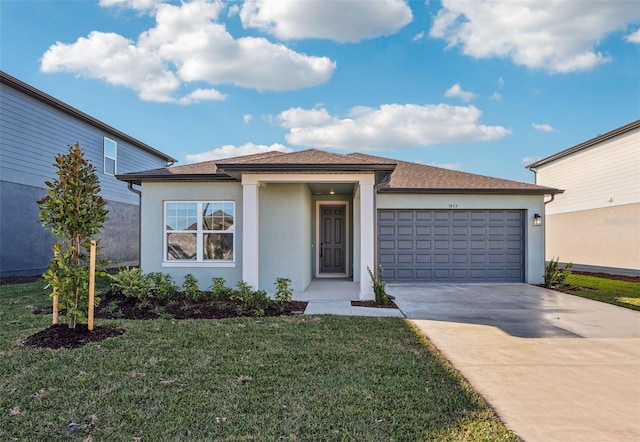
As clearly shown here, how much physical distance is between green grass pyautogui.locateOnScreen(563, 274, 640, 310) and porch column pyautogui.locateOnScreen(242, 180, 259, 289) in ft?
27.3

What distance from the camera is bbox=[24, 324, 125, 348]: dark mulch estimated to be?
16.4 ft

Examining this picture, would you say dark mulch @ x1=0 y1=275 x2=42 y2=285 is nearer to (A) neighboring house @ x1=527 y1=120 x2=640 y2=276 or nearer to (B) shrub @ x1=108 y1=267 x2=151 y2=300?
(B) shrub @ x1=108 y1=267 x2=151 y2=300

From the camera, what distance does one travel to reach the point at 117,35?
520 inches

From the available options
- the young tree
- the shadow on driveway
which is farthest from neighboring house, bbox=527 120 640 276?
the young tree

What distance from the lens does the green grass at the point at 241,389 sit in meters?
2.93

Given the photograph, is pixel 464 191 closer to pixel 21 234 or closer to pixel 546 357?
pixel 546 357

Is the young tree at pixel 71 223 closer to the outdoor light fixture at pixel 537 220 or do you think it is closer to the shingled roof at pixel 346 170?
the shingled roof at pixel 346 170

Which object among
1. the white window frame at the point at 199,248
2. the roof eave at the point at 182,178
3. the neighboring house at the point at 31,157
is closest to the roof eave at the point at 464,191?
the roof eave at the point at 182,178

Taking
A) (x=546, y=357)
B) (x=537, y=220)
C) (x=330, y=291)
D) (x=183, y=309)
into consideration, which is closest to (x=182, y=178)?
(x=183, y=309)

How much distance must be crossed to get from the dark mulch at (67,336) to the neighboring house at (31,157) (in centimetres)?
795

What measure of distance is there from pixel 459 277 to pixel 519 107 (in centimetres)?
906

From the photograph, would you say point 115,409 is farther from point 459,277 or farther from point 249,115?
point 249,115

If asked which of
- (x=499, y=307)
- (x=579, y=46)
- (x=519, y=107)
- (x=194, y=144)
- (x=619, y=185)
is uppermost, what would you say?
(x=579, y=46)

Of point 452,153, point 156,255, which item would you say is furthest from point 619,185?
point 156,255
